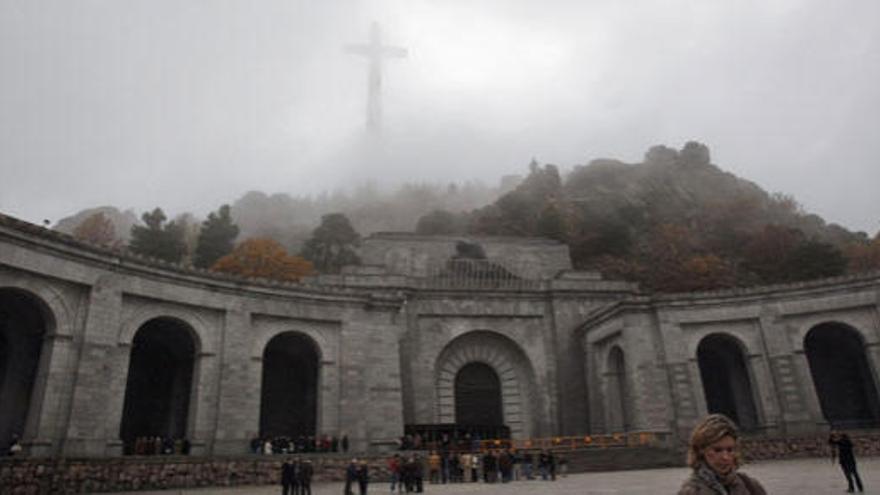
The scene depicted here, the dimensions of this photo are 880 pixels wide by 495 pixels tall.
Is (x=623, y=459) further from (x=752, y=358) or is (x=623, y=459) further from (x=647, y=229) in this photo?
(x=647, y=229)

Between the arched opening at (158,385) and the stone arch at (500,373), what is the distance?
12273mm

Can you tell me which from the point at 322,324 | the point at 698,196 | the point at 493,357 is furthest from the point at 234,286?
the point at 698,196

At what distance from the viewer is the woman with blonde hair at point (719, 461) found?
3424mm

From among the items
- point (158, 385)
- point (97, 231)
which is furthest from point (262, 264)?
point (97, 231)

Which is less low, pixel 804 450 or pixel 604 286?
pixel 604 286

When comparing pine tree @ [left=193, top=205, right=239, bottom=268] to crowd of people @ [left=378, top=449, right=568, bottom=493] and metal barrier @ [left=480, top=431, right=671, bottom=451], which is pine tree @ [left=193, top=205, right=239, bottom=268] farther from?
crowd of people @ [left=378, top=449, right=568, bottom=493]

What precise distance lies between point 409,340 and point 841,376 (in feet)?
73.1

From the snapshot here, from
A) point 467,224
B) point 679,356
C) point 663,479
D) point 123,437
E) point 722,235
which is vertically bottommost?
point 663,479

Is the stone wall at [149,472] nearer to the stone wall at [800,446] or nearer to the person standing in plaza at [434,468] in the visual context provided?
the person standing in plaza at [434,468]

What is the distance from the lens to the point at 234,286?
26.8m

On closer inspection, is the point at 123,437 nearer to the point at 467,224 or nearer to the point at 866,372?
the point at 866,372

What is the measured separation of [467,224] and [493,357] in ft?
162

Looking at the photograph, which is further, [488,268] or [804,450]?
[488,268]

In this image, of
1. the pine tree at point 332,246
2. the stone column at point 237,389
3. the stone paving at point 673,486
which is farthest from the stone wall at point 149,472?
the pine tree at point 332,246
